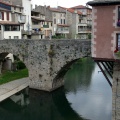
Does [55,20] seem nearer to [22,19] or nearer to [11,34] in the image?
[22,19]

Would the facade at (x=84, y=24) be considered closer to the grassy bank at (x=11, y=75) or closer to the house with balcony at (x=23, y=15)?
the house with balcony at (x=23, y=15)

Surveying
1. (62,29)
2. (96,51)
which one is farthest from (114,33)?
(62,29)

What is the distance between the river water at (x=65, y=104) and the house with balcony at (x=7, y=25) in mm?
14647

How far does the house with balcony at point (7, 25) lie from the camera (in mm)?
39938

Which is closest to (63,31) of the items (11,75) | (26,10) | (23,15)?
(26,10)

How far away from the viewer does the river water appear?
75.2 ft

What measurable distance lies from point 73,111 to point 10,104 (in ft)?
22.6

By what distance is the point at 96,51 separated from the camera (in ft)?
64.1

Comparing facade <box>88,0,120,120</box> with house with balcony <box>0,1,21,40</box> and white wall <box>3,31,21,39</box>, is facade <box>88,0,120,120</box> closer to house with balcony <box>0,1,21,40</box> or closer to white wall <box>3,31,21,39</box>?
house with balcony <box>0,1,21,40</box>

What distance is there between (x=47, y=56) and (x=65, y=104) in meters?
5.79

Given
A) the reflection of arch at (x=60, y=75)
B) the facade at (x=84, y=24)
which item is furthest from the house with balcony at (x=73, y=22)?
the reflection of arch at (x=60, y=75)

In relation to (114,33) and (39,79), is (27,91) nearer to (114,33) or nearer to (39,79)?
(39,79)

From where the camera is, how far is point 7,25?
40.8m

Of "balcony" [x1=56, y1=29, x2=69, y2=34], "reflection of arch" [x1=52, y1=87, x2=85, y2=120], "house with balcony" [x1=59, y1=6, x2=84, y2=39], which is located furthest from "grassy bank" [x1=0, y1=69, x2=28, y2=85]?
A: "house with balcony" [x1=59, y1=6, x2=84, y2=39]
